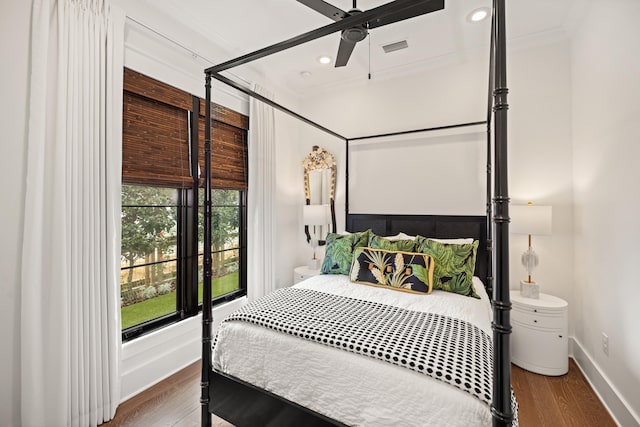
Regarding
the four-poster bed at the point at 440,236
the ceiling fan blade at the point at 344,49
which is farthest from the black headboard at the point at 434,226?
the ceiling fan blade at the point at 344,49

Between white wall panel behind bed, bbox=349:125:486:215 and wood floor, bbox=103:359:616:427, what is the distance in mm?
1485

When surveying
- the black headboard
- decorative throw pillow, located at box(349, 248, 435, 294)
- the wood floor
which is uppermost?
the black headboard

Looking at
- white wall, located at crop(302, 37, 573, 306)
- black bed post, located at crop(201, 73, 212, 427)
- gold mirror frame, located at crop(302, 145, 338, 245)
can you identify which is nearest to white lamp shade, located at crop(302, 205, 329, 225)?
gold mirror frame, located at crop(302, 145, 338, 245)

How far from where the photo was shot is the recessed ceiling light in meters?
2.26

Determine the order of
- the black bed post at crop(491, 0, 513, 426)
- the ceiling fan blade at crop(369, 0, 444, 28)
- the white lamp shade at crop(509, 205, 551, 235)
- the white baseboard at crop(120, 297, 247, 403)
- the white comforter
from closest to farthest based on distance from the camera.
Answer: the black bed post at crop(491, 0, 513, 426) < the white comforter < the ceiling fan blade at crop(369, 0, 444, 28) < the white baseboard at crop(120, 297, 247, 403) < the white lamp shade at crop(509, 205, 551, 235)

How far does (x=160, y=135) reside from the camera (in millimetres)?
2357

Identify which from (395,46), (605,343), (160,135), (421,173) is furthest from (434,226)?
(160,135)

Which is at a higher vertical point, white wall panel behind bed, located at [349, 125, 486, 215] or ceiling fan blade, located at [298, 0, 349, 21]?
ceiling fan blade, located at [298, 0, 349, 21]

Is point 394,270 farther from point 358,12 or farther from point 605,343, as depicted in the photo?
point 358,12

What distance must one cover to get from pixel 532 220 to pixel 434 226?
2.76 ft

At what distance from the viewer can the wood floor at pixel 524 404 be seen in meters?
1.83

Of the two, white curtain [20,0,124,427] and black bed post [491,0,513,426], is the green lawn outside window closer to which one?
white curtain [20,0,124,427]

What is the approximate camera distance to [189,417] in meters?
1.88

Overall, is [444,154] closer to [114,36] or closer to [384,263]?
[384,263]
